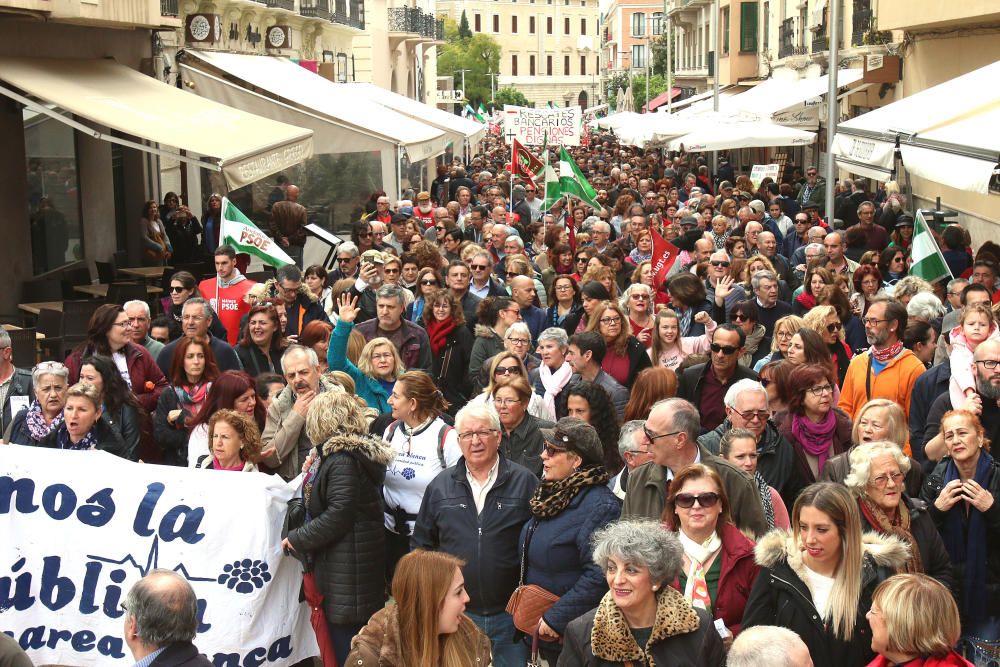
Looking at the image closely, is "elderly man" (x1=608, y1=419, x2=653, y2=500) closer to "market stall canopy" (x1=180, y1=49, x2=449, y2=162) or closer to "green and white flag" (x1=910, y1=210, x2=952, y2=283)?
"green and white flag" (x1=910, y1=210, x2=952, y2=283)

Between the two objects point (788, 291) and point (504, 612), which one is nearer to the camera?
point (504, 612)

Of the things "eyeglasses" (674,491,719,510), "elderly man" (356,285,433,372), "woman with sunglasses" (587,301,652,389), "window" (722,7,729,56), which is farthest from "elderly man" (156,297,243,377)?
"window" (722,7,729,56)

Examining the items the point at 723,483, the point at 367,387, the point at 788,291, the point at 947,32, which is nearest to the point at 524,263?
the point at 788,291

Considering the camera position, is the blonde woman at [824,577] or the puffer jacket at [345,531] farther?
the puffer jacket at [345,531]

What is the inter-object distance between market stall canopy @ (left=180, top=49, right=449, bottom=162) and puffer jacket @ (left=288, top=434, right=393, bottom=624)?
13.9 metres

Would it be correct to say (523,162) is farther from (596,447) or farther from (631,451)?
(596,447)

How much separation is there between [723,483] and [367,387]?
3.54m

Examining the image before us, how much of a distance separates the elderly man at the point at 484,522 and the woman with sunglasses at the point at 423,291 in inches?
179

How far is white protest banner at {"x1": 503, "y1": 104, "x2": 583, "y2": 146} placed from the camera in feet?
85.2

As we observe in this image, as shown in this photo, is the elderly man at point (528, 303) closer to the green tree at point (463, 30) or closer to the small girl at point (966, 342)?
the small girl at point (966, 342)

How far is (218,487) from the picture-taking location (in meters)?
6.79

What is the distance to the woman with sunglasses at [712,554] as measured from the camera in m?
5.45

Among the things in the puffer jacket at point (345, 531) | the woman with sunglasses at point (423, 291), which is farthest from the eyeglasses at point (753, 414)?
the woman with sunglasses at point (423, 291)

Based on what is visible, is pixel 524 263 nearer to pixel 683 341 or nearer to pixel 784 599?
pixel 683 341
